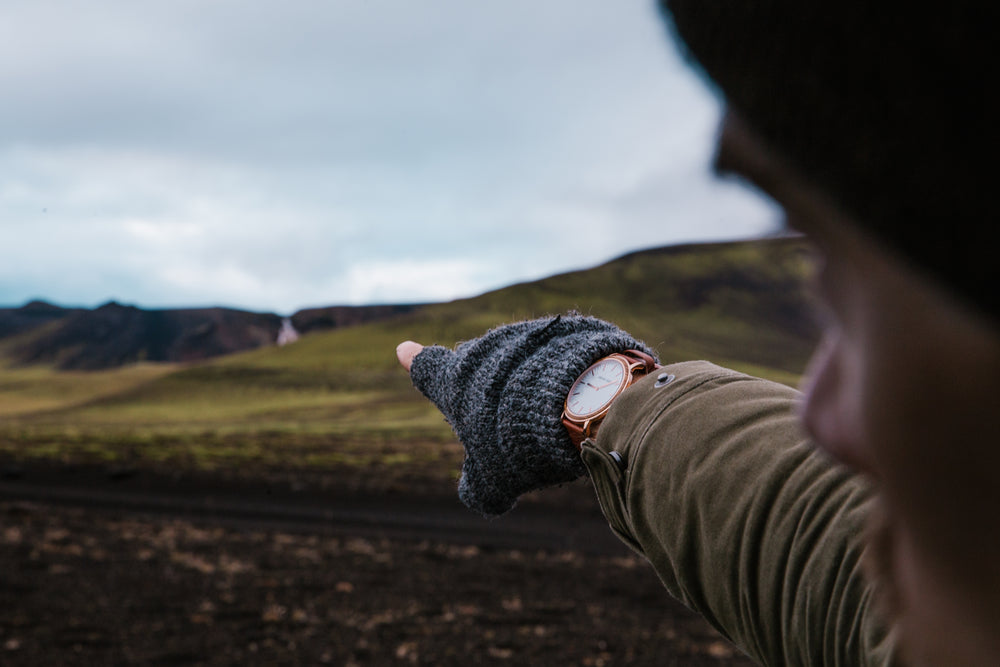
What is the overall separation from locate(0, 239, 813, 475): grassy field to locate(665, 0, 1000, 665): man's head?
81 millimetres

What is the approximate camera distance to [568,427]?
1590 millimetres

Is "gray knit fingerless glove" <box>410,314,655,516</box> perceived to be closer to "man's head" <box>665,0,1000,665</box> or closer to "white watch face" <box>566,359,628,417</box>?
"white watch face" <box>566,359,628,417</box>

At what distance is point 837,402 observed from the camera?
17.5 inches

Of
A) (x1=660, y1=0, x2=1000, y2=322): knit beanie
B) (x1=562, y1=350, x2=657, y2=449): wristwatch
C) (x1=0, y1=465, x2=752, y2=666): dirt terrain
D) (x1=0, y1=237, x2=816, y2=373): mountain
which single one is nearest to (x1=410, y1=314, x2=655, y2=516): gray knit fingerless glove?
(x1=562, y1=350, x2=657, y2=449): wristwatch

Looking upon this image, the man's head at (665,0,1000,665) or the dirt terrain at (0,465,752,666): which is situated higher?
the man's head at (665,0,1000,665)

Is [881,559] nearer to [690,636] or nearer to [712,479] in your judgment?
[712,479]

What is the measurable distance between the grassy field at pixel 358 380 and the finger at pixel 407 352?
8.1 inches

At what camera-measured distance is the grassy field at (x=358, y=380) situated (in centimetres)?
1524

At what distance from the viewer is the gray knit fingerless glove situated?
5.25 feet

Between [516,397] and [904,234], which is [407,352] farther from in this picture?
[904,234]

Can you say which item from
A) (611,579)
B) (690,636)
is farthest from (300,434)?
(690,636)

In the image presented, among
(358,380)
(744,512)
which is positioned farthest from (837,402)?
(358,380)

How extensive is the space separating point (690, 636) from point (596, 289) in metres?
60.1

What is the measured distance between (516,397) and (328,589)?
644 cm
